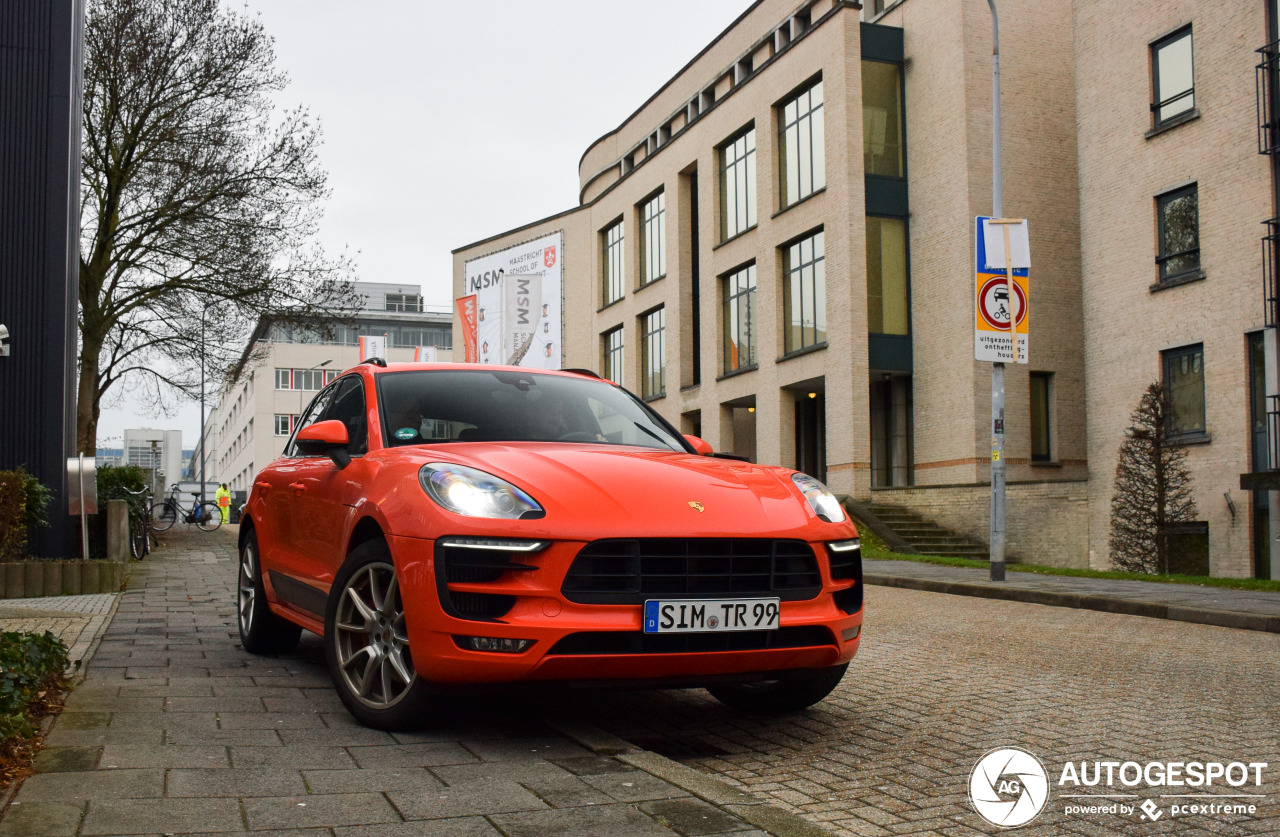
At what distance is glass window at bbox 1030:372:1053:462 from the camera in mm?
28141

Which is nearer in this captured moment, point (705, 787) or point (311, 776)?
point (705, 787)

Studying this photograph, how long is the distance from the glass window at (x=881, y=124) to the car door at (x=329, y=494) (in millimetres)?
25406

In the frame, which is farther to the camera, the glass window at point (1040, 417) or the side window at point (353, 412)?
the glass window at point (1040, 417)

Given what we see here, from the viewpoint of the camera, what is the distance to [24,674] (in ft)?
15.3

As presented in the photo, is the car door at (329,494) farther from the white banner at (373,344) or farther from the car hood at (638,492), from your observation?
the white banner at (373,344)

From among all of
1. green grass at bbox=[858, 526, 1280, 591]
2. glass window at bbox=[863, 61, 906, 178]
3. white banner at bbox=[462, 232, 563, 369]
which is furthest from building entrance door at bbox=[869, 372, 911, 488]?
white banner at bbox=[462, 232, 563, 369]

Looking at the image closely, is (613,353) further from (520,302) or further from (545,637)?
(545,637)

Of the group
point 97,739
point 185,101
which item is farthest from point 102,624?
point 185,101

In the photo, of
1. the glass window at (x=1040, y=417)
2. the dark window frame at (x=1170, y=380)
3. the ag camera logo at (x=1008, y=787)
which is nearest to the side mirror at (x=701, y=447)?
the ag camera logo at (x=1008, y=787)

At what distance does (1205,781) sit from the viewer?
4.24 metres

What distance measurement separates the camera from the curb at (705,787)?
3307 mm

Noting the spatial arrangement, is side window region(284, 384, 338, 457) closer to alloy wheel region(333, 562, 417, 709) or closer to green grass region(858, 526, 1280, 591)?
alloy wheel region(333, 562, 417, 709)

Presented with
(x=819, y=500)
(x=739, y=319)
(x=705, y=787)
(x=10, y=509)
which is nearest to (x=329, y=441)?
(x=819, y=500)

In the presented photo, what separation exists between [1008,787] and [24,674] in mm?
3731
